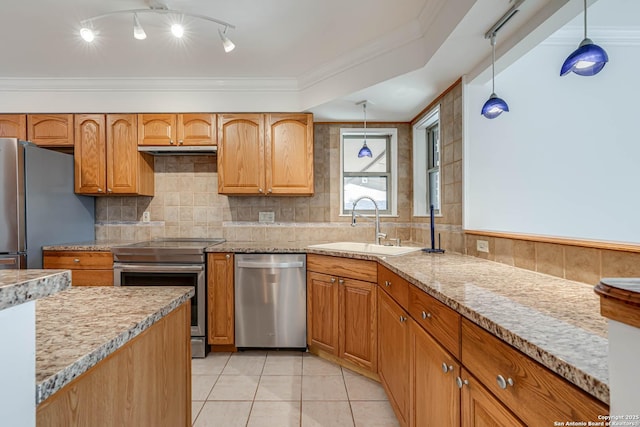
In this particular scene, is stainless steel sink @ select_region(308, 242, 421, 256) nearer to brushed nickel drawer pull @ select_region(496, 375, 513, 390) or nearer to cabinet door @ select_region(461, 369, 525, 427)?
cabinet door @ select_region(461, 369, 525, 427)

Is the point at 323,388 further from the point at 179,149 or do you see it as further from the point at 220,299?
the point at 179,149

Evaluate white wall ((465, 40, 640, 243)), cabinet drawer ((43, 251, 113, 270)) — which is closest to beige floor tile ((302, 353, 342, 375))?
white wall ((465, 40, 640, 243))

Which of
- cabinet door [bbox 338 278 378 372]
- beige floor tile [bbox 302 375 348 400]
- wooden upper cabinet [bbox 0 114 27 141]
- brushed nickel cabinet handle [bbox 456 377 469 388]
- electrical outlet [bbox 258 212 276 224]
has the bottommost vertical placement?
beige floor tile [bbox 302 375 348 400]

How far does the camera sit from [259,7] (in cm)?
183

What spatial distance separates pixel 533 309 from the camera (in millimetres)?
895

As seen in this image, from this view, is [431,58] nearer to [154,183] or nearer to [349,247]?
[349,247]

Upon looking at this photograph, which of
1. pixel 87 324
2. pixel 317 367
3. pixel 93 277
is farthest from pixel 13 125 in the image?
pixel 317 367

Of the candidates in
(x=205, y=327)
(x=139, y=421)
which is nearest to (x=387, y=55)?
(x=139, y=421)

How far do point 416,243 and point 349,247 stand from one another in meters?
0.74

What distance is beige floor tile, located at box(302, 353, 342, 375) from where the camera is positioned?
2.30 m

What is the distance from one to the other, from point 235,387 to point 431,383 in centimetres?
146

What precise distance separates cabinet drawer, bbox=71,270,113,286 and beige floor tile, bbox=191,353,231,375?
1.03 meters

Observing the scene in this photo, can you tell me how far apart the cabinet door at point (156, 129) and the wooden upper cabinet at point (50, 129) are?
663 millimetres

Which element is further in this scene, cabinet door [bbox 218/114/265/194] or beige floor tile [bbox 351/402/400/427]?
cabinet door [bbox 218/114/265/194]
